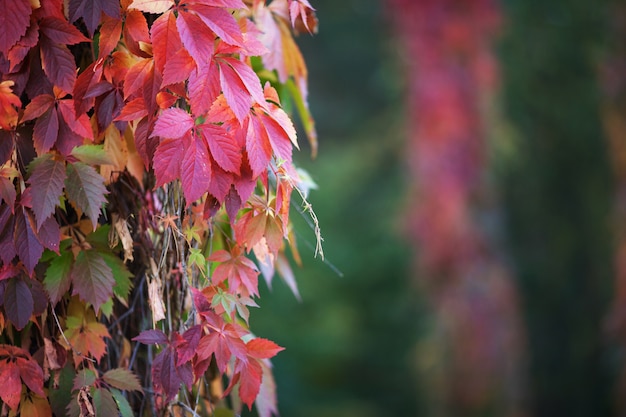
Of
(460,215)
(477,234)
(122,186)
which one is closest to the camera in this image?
(122,186)

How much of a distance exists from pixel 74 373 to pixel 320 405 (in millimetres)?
7474

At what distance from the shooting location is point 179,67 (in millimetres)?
972

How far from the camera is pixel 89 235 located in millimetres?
1126

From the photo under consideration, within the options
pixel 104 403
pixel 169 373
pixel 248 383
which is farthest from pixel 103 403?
pixel 248 383

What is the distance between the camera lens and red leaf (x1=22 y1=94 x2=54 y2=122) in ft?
3.42

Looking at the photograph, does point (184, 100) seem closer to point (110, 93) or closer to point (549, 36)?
point (110, 93)

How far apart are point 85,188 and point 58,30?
9.1 inches

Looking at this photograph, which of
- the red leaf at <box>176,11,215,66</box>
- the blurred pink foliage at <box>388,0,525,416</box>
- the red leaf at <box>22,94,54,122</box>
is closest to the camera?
→ the red leaf at <box>176,11,215,66</box>

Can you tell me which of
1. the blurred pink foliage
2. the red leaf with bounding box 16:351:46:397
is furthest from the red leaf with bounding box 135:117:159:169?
the blurred pink foliage

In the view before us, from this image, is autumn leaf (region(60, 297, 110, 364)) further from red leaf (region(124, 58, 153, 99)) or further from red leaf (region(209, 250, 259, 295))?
red leaf (region(124, 58, 153, 99))

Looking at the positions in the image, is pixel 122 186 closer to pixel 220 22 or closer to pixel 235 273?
pixel 235 273

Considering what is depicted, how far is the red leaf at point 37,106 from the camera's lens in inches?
41.0

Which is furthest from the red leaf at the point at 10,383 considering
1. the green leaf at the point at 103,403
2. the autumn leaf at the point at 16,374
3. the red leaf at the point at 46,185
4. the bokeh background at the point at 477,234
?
the bokeh background at the point at 477,234

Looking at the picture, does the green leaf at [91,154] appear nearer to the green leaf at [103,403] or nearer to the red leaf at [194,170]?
the red leaf at [194,170]
